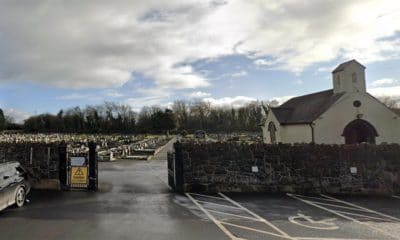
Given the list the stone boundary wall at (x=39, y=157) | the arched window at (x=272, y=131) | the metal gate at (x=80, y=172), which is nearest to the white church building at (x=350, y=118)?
the arched window at (x=272, y=131)

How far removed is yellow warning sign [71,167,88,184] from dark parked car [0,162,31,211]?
265 cm

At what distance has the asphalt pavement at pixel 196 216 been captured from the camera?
7.77 meters

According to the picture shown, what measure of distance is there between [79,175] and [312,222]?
9.82m

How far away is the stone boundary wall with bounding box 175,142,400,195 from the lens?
13836 millimetres

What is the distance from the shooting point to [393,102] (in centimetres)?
7462

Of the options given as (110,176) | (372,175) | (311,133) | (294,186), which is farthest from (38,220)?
(311,133)

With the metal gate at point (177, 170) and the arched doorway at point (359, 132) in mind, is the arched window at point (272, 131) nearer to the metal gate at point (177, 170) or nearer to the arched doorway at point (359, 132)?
the arched doorway at point (359, 132)

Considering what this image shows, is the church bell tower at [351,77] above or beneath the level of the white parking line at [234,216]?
above

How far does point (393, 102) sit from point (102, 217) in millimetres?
82436

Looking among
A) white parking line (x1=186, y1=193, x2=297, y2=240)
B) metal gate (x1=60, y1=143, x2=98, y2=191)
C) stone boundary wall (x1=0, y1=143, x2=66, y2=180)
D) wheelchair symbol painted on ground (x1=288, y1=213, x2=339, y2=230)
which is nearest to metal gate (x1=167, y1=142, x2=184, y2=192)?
white parking line (x1=186, y1=193, x2=297, y2=240)

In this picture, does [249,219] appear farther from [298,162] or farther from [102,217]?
[298,162]

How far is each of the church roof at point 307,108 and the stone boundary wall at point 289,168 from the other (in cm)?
1231

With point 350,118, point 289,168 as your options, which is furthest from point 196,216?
point 350,118

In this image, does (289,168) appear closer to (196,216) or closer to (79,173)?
(196,216)
